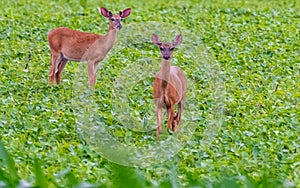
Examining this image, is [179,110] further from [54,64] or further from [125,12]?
[54,64]

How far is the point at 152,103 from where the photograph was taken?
9758 mm

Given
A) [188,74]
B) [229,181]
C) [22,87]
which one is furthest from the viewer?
[188,74]

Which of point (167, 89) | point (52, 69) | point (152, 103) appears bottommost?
point (152, 103)

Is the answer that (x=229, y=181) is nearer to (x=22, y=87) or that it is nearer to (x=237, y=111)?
(x=237, y=111)

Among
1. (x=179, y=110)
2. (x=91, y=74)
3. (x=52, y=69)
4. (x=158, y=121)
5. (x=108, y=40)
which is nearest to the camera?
(x=158, y=121)

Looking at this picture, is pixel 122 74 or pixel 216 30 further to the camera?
pixel 216 30

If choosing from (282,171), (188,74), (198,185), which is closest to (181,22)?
(188,74)

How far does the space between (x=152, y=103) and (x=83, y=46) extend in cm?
143

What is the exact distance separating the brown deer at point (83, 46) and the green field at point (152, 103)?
0.20 m

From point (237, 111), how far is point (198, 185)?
5.34 meters

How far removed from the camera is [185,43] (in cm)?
1343

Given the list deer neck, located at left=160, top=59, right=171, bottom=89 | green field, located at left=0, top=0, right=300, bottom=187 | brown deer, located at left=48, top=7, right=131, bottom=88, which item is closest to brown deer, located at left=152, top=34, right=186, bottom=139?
deer neck, located at left=160, top=59, right=171, bottom=89

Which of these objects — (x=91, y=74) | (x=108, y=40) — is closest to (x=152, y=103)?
(x=91, y=74)

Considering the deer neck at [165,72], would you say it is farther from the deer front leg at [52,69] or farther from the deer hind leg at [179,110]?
the deer front leg at [52,69]
